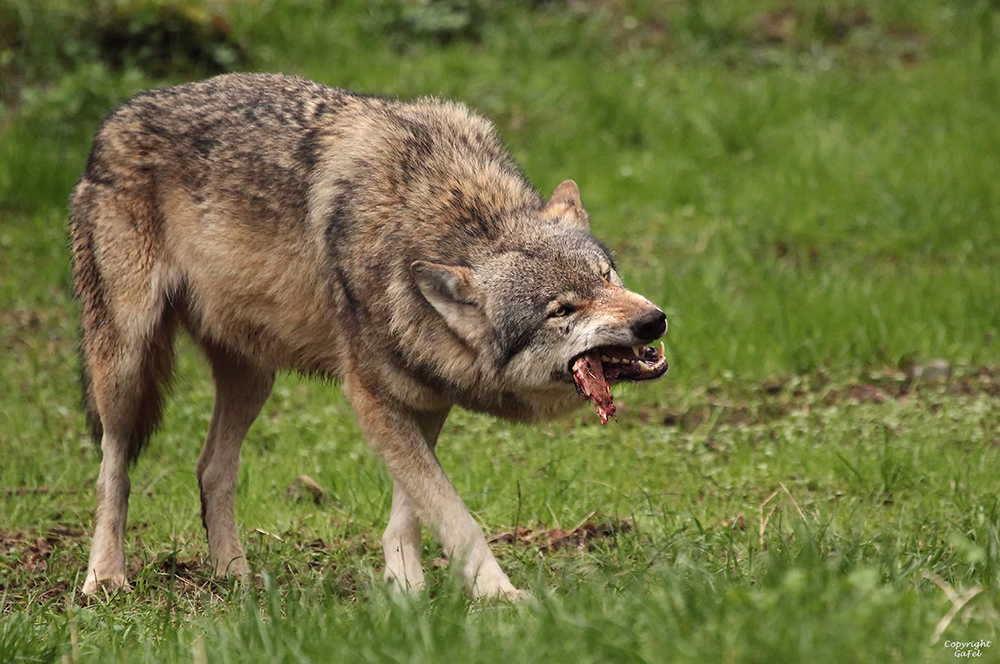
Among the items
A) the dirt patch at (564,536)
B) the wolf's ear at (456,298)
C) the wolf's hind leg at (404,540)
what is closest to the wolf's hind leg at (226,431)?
the wolf's hind leg at (404,540)

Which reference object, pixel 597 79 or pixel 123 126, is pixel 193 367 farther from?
pixel 597 79

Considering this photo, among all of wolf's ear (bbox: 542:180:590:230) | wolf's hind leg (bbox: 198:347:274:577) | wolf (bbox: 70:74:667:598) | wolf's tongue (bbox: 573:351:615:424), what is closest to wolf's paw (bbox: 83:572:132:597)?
wolf (bbox: 70:74:667:598)

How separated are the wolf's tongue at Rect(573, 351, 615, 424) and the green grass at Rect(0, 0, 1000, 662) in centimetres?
59

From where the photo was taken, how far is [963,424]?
6344mm

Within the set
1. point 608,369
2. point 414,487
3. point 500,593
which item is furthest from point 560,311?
point 500,593

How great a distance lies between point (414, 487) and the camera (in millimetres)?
4660

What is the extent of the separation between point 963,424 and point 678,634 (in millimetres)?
3941

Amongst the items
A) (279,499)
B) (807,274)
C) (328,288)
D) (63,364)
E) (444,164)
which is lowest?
(63,364)

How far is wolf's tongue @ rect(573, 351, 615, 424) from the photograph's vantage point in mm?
4266

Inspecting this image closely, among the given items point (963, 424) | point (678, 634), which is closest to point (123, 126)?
point (678, 634)

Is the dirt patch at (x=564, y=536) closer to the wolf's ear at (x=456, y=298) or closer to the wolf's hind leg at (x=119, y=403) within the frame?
the wolf's ear at (x=456, y=298)

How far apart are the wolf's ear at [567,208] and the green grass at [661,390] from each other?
4.44ft

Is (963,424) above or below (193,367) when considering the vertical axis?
above

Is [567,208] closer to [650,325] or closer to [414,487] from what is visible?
[650,325]
